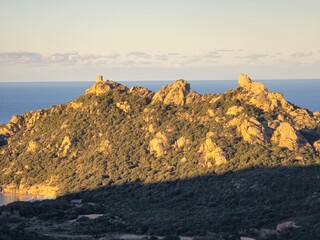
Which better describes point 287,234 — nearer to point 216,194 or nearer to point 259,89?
point 216,194

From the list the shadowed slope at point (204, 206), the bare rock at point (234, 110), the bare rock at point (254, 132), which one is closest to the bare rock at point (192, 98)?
the bare rock at point (234, 110)

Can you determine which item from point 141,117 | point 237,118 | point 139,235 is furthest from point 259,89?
point 139,235

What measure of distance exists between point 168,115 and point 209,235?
40472 mm

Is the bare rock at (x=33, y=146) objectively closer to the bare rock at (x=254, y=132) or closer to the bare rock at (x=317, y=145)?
the bare rock at (x=254, y=132)

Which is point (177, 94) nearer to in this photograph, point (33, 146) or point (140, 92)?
point (140, 92)

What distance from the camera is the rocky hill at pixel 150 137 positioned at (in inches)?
3425

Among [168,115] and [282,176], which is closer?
[282,176]

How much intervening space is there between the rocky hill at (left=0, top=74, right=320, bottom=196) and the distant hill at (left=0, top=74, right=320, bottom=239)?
0.17 meters

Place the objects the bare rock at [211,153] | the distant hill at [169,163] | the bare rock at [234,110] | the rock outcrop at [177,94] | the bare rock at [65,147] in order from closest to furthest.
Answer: the distant hill at [169,163] < the bare rock at [211,153] < the bare rock at [234,110] < the bare rock at [65,147] < the rock outcrop at [177,94]

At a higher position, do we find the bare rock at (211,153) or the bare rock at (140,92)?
the bare rock at (140,92)

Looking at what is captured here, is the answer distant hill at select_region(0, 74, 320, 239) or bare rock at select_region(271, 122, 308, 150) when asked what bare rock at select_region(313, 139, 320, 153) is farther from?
bare rock at select_region(271, 122, 308, 150)

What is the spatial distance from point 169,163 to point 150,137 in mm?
8503

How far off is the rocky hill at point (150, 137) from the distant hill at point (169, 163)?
173 millimetres

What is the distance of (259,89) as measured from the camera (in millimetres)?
97812
